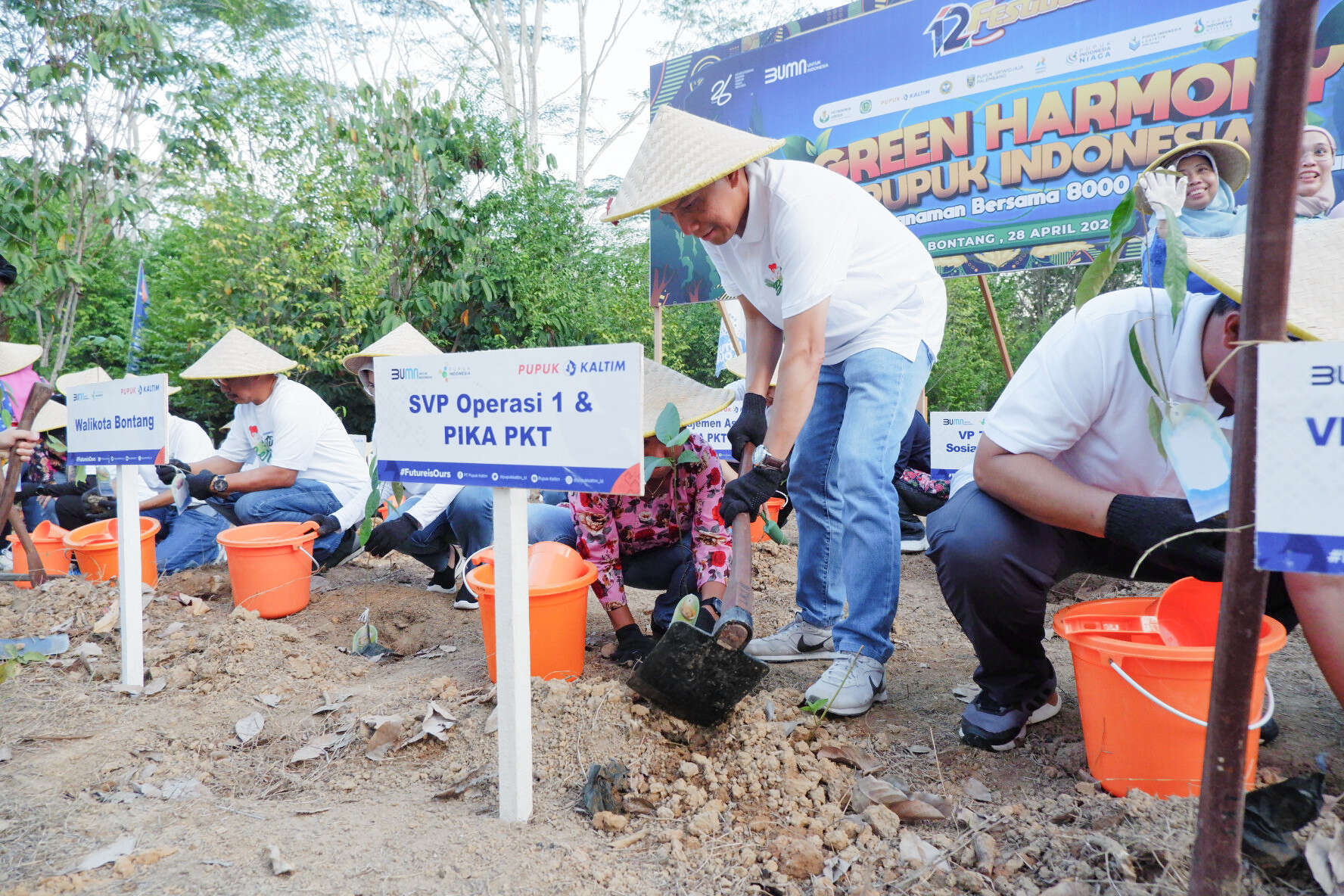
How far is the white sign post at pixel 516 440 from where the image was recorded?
5.21ft

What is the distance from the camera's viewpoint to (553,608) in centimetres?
244

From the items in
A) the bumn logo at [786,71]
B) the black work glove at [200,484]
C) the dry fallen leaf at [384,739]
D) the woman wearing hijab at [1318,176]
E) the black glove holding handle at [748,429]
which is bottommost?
the dry fallen leaf at [384,739]

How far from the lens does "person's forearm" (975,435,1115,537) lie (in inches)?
68.4

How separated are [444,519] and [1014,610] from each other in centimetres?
262

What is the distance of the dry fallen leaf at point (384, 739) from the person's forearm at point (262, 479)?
91.7 inches

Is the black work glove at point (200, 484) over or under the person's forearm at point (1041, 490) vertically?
under

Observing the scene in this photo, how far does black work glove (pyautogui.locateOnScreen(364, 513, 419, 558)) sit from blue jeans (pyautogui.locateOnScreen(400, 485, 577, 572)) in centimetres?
18

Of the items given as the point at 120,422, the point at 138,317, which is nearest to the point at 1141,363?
the point at 120,422

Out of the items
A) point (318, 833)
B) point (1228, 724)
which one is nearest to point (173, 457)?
point (318, 833)

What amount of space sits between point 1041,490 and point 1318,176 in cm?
311

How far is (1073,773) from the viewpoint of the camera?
1.85m

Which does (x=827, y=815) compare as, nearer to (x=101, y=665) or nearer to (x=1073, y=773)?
(x=1073, y=773)

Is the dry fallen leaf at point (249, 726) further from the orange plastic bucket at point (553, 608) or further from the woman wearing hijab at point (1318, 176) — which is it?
the woman wearing hijab at point (1318, 176)

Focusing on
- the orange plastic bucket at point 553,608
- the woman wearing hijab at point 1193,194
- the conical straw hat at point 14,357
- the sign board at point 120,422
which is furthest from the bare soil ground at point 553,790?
the conical straw hat at point 14,357
